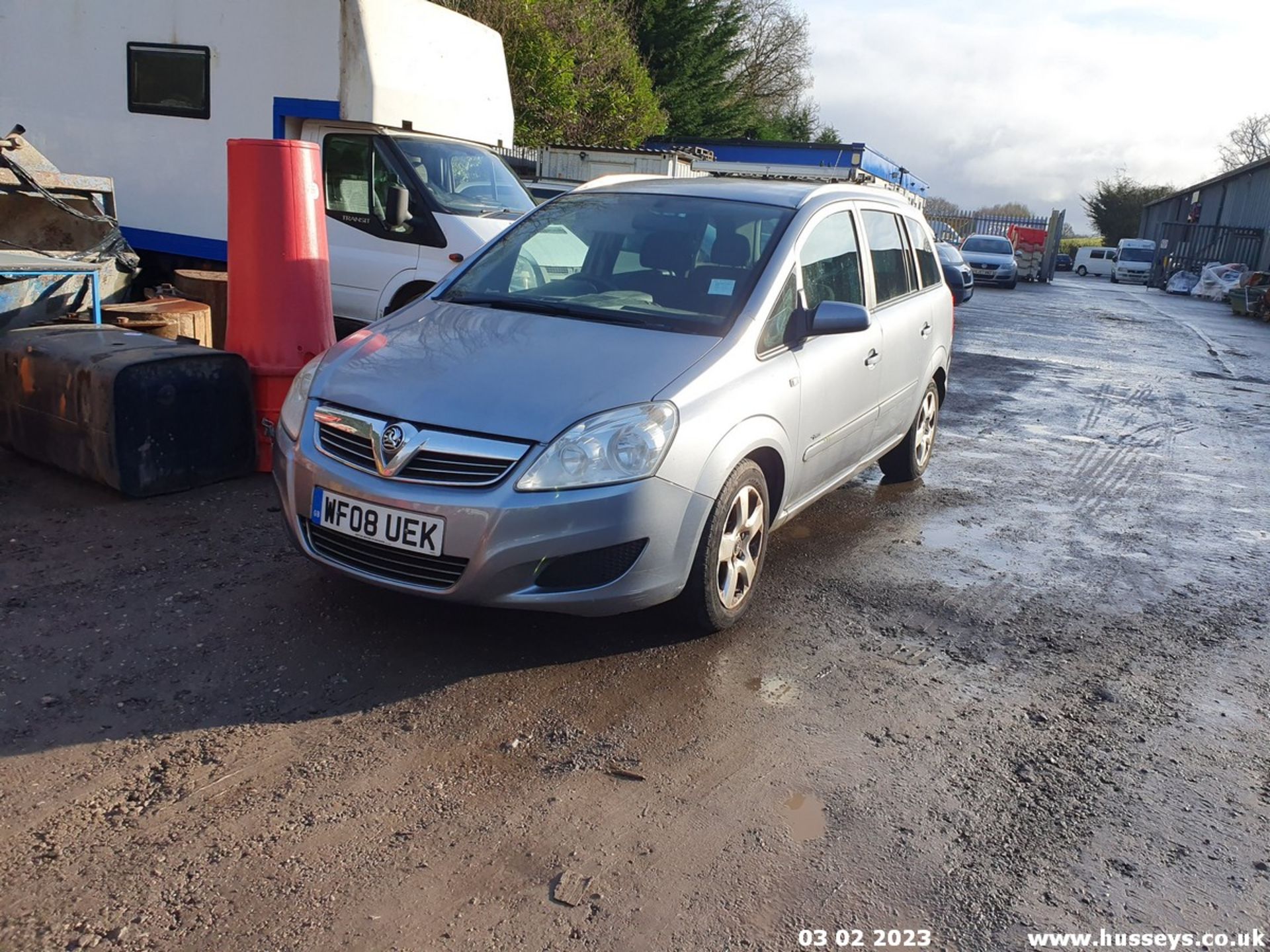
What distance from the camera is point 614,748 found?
10.8 ft

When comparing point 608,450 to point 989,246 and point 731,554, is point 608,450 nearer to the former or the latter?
point 731,554

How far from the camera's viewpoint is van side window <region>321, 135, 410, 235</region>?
8.58 m

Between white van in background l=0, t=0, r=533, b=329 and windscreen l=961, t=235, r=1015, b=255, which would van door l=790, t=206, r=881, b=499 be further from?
windscreen l=961, t=235, r=1015, b=255

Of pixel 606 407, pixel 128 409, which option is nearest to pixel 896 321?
pixel 606 407

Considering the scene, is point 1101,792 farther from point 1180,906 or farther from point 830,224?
point 830,224

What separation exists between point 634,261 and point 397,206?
3.96 metres

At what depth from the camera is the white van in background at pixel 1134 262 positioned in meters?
47.5

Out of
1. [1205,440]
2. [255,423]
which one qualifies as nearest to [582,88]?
[1205,440]

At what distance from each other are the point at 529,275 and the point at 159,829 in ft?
9.64

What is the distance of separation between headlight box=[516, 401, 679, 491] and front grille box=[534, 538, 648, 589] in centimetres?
24

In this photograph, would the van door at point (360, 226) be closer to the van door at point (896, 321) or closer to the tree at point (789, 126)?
the van door at point (896, 321)

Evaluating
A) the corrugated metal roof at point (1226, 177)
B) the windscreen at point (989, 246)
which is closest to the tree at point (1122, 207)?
the corrugated metal roof at point (1226, 177)

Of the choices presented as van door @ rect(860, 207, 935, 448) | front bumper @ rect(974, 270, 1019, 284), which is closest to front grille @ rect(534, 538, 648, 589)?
van door @ rect(860, 207, 935, 448)

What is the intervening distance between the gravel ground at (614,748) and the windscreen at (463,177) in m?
3.94
